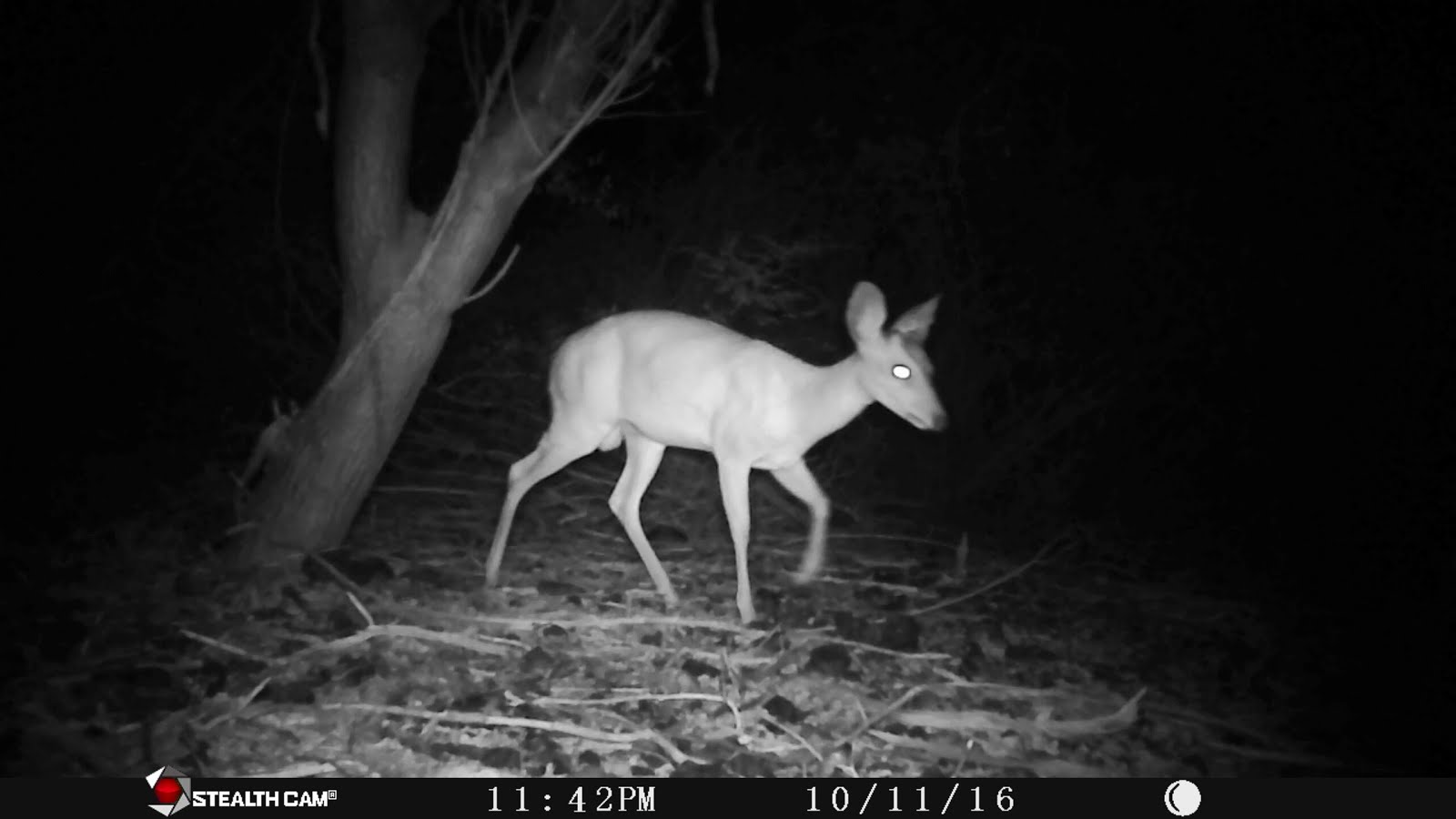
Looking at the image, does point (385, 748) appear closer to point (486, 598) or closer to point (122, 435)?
point (486, 598)

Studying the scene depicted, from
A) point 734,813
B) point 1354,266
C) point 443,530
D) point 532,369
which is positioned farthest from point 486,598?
point 1354,266

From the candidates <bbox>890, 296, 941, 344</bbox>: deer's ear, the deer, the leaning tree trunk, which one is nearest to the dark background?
the leaning tree trunk

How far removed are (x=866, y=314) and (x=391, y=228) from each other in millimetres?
2536

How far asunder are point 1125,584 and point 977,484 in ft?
6.00

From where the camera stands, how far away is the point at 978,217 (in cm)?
856

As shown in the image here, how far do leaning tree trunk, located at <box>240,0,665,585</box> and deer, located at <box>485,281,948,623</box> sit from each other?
821 millimetres

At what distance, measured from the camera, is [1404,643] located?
239 inches

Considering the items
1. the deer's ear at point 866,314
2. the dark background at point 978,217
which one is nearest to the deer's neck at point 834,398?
the deer's ear at point 866,314

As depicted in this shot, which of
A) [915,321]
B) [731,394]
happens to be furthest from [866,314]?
[731,394]

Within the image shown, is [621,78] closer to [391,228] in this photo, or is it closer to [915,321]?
[391,228]

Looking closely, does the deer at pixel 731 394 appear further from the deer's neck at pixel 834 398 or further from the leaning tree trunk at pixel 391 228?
the leaning tree trunk at pixel 391 228

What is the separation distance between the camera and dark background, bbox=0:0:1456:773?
7.91 m

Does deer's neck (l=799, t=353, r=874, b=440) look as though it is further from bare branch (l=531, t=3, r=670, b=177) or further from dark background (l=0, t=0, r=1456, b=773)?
dark background (l=0, t=0, r=1456, b=773)

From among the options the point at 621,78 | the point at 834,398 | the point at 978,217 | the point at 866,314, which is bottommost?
the point at 834,398
